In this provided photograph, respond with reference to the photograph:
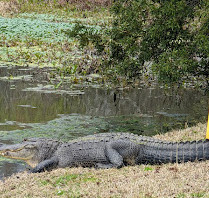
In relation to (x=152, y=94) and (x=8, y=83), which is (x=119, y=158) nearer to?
(x=152, y=94)

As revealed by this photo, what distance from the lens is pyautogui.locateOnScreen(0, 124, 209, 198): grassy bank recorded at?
16.9 feet

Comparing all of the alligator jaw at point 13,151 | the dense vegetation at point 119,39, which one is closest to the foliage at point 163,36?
the dense vegetation at point 119,39

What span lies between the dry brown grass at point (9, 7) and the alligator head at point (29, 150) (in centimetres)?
2291

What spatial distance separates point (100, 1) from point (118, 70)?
24964mm

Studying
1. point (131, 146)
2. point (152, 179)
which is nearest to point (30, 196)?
point (152, 179)

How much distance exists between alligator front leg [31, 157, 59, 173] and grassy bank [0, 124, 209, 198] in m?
0.28

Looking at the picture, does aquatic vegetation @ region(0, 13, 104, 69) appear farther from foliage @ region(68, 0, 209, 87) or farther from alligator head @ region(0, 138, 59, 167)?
alligator head @ region(0, 138, 59, 167)

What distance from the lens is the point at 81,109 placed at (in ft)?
38.9

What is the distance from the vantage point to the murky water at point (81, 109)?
9992 mm

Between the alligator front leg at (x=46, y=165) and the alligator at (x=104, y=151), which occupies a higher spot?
the alligator at (x=104, y=151)

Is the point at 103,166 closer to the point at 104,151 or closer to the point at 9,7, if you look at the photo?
the point at 104,151

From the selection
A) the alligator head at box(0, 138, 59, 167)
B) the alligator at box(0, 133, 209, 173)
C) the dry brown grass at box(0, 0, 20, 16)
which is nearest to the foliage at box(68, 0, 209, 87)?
the alligator at box(0, 133, 209, 173)

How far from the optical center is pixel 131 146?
702 centimetres

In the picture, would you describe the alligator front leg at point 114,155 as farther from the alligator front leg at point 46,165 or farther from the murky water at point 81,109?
the murky water at point 81,109
